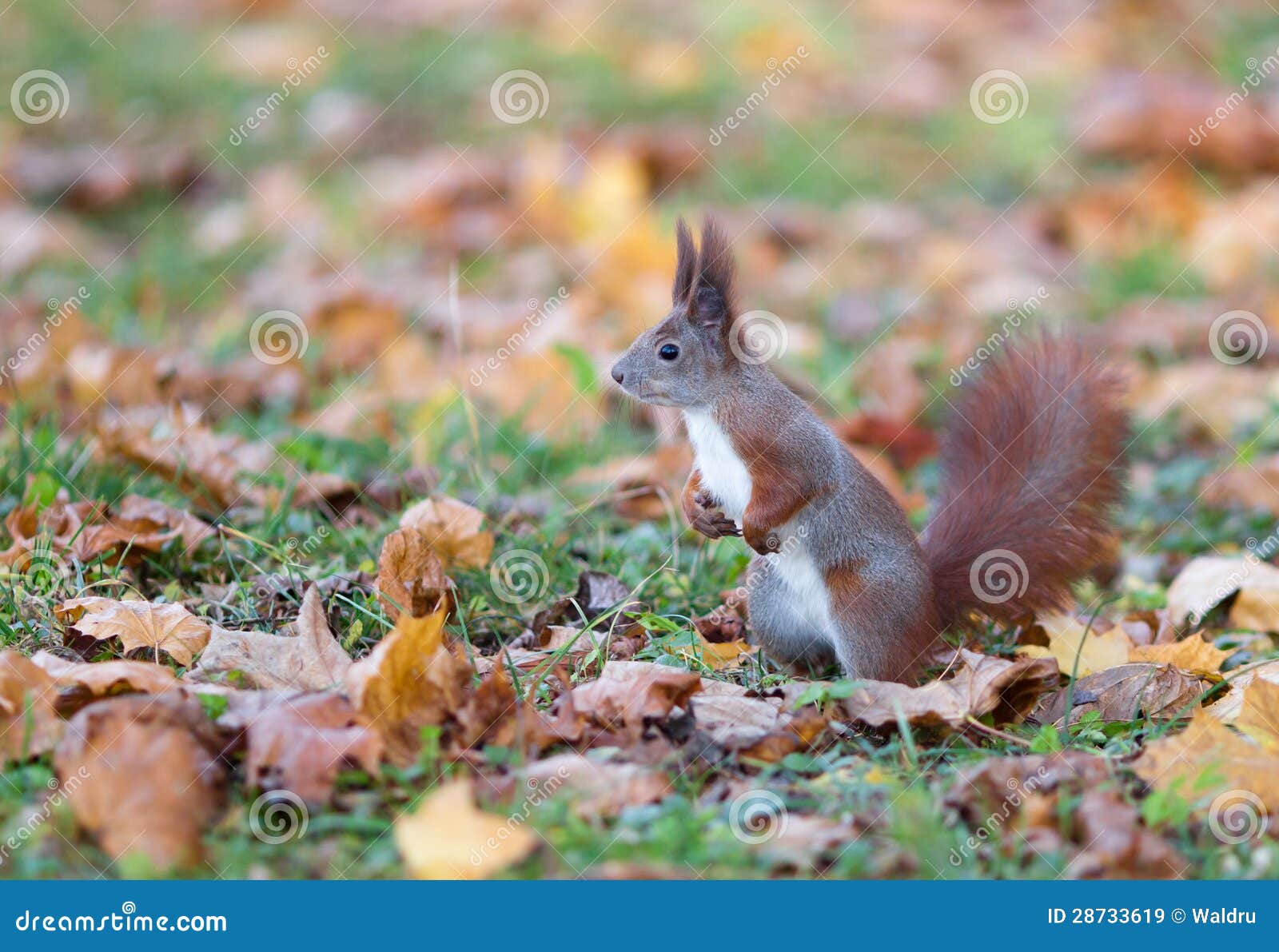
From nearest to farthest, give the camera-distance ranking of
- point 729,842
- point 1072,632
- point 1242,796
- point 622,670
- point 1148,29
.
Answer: point 729,842 → point 1242,796 → point 622,670 → point 1072,632 → point 1148,29

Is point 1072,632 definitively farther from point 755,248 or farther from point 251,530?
point 755,248

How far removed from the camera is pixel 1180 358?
551 cm

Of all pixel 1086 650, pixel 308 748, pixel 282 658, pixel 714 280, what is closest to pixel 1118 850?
pixel 1086 650

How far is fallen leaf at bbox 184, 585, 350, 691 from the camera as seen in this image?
275cm

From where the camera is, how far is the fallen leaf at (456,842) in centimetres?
217

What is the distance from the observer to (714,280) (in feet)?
10.3

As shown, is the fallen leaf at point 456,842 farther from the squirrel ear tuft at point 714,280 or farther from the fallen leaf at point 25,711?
the squirrel ear tuft at point 714,280

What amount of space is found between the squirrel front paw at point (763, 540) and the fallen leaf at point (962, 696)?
1.27 feet

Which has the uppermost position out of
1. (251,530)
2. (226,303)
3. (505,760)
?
(226,303)

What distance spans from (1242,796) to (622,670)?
1.12 metres

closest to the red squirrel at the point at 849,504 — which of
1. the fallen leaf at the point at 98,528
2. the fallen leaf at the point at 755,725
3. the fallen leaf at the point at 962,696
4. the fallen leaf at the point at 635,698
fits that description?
the fallen leaf at the point at 962,696

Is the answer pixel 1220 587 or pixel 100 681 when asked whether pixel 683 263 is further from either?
pixel 1220 587

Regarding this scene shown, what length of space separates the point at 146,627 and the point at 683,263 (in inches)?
53.4

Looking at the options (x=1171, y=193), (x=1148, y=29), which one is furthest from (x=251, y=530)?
(x=1148, y=29)
